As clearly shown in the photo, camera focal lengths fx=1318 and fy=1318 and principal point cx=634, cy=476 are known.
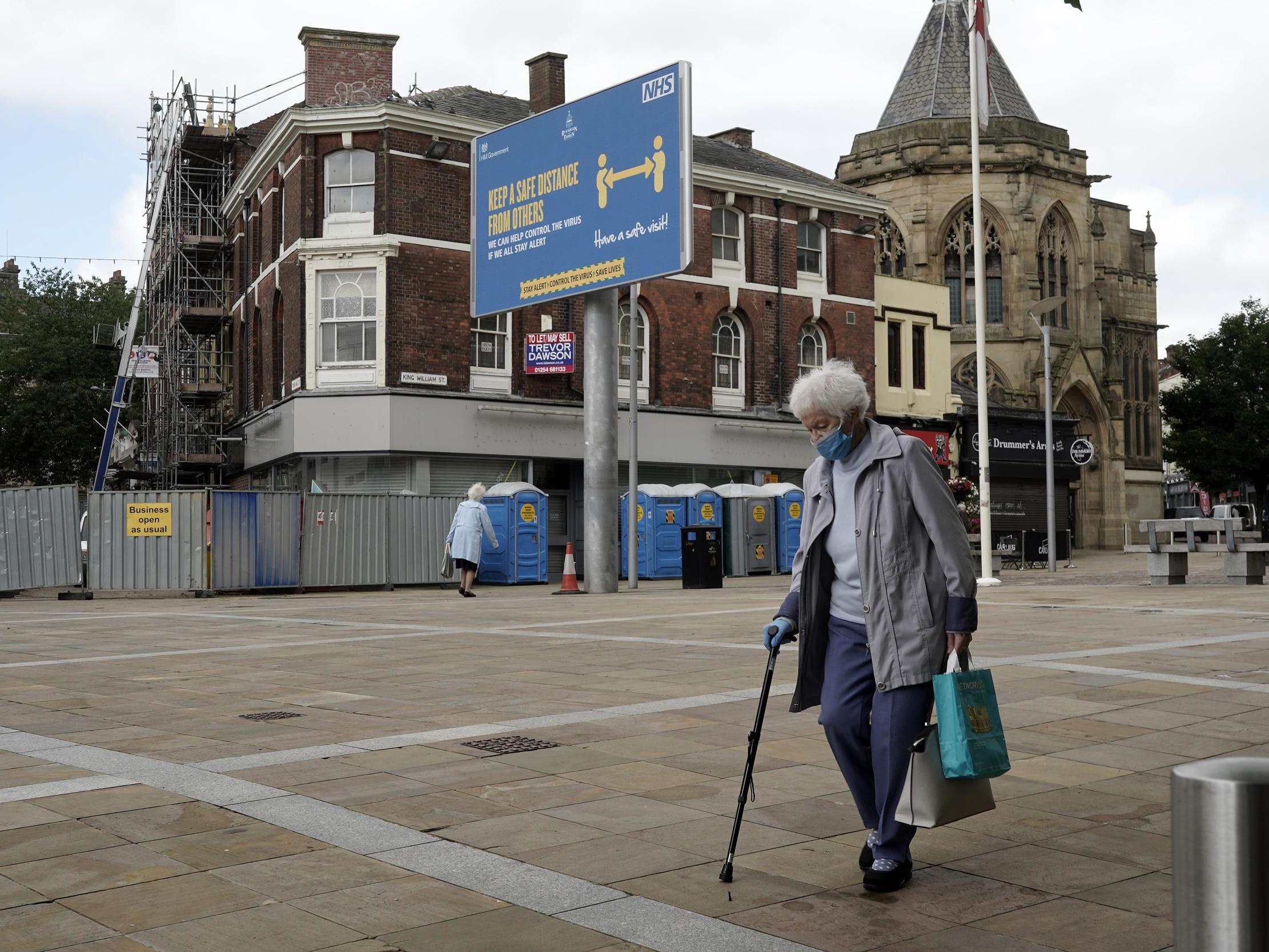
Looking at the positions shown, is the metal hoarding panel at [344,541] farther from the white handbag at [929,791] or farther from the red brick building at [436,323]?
the white handbag at [929,791]

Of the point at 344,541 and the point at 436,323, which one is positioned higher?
the point at 436,323

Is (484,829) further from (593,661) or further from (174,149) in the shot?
(174,149)

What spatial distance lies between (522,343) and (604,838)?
84.9ft

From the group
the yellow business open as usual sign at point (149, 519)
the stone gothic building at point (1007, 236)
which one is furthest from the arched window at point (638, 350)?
Answer: the stone gothic building at point (1007, 236)

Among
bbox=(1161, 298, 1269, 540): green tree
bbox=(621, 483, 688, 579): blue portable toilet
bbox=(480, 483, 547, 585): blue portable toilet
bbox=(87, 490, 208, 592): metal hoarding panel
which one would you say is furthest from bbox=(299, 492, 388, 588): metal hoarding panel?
bbox=(1161, 298, 1269, 540): green tree

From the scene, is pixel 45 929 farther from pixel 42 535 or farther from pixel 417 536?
pixel 417 536

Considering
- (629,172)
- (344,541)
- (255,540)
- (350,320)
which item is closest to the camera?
(629,172)

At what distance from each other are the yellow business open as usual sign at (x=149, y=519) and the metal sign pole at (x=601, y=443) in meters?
7.13

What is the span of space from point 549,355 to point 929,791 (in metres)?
26.1

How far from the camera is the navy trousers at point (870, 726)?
4.05 meters

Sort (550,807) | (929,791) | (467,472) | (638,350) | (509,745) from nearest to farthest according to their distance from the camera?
(929,791), (550,807), (509,745), (467,472), (638,350)

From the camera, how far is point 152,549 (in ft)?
74.0

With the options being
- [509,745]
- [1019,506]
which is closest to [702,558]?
[509,745]

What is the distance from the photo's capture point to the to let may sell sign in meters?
29.7
